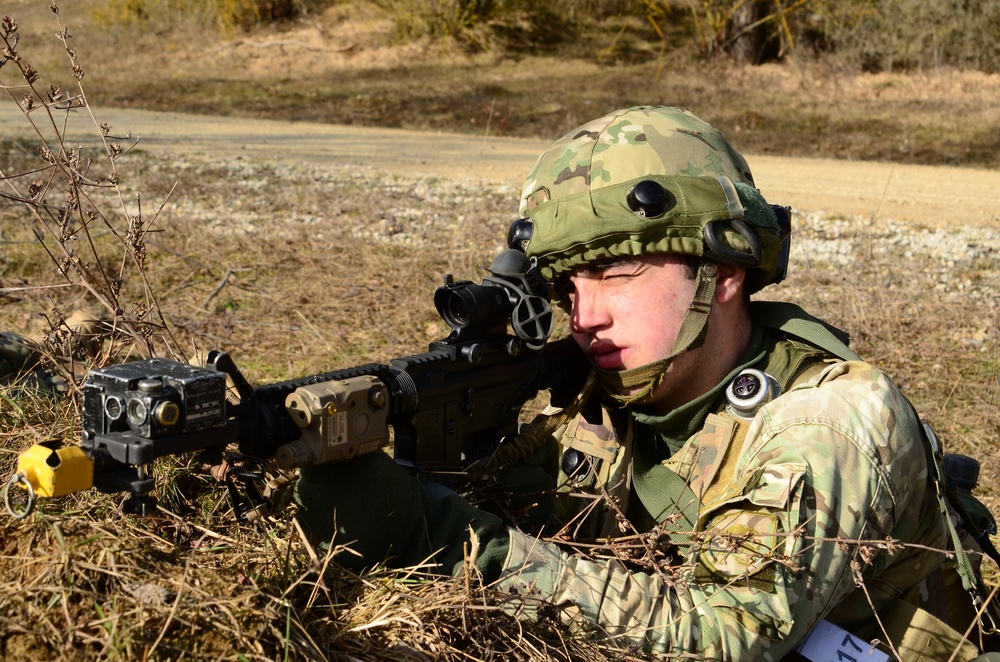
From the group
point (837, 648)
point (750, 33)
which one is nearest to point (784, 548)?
point (837, 648)

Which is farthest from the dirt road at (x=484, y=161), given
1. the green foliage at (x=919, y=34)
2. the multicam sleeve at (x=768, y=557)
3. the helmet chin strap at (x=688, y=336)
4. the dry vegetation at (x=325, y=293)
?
the green foliage at (x=919, y=34)

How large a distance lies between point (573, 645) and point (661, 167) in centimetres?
141

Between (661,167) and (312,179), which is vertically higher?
(661,167)

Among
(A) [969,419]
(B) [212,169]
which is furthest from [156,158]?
(A) [969,419]

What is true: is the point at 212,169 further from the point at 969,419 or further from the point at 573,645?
the point at 573,645

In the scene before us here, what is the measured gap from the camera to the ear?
3.00 m

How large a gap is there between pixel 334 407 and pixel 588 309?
3.10 ft

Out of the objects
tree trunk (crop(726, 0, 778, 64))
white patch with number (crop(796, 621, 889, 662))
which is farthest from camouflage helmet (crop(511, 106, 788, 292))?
tree trunk (crop(726, 0, 778, 64))

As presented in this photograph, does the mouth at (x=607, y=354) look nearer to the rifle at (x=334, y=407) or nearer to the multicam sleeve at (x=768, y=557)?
the rifle at (x=334, y=407)

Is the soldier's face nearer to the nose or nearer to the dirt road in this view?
the nose

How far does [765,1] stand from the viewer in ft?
73.3

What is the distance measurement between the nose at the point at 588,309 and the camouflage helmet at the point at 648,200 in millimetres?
77

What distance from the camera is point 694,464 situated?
303cm

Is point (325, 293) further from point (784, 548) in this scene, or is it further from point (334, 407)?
point (784, 548)
